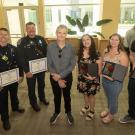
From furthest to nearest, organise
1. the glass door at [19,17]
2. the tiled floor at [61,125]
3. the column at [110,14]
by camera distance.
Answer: the glass door at [19,17] → the column at [110,14] → the tiled floor at [61,125]

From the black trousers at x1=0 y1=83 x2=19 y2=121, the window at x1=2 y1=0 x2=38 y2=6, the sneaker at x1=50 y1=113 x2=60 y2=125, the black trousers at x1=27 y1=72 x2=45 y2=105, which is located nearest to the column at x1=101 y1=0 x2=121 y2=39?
the window at x1=2 y1=0 x2=38 y2=6

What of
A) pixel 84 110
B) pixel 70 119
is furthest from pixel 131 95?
pixel 70 119

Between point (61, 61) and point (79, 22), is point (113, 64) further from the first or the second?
point (79, 22)

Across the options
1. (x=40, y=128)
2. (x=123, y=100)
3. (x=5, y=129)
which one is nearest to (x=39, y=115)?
(x=40, y=128)

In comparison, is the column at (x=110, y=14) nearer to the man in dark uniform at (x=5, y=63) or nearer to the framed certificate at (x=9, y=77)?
the man in dark uniform at (x=5, y=63)

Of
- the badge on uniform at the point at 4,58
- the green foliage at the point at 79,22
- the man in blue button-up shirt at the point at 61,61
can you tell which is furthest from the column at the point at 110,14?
the badge on uniform at the point at 4,58

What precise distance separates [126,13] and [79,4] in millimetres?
1876

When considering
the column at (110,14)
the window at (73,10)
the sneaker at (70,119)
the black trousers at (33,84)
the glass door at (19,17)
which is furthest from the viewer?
the glass door at (19,17)

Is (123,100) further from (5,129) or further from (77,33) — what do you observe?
(77,33)

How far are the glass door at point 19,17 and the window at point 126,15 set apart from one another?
11.3ft

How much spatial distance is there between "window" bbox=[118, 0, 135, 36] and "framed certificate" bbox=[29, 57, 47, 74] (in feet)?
16.5

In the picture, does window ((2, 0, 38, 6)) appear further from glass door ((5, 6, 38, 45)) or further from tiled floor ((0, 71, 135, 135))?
tiled floor ((0, 71, 135, 135))

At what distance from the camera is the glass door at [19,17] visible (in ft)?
25.0

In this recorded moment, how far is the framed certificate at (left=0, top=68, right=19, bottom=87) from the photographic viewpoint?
262 cm
